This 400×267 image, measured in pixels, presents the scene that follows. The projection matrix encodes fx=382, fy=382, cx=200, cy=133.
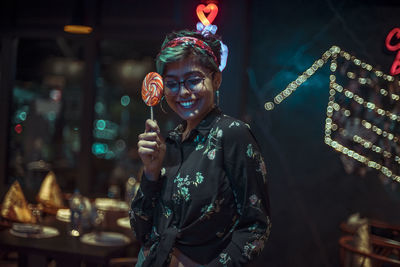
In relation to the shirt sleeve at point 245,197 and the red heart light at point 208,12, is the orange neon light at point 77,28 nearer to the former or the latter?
the red heart light at point 208,12

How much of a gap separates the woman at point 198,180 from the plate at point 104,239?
997mm

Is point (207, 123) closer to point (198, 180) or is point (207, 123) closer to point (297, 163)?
point (198, 180)

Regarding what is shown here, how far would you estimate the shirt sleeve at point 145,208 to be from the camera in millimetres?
1462

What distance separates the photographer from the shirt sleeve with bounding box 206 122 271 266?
1.31 metres

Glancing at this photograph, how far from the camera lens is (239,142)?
136 centimetres

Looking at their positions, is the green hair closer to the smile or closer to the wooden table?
the smile

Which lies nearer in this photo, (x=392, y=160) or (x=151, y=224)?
(x=151, y=224)

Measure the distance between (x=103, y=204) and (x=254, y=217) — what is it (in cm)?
229

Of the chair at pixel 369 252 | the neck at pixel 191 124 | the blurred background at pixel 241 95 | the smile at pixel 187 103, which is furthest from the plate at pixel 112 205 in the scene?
the smile at pixel 187 103

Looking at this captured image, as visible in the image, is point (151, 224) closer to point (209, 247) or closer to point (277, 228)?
point (209, 247)

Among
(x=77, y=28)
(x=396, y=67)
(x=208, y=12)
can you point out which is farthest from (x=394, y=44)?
(x=77, y=28)

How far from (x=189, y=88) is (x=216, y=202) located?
0.44 meters

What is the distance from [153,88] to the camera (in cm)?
157

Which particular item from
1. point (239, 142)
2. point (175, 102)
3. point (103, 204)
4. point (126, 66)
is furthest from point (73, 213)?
point (126, 66)
